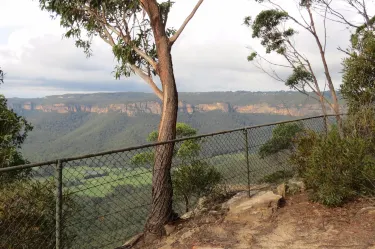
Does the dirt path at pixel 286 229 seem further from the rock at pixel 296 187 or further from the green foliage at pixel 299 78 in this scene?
the green foliage at pixel 299 78

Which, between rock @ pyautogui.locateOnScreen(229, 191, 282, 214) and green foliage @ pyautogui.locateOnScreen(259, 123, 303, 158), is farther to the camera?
green foliage @ pyautogui.locateOnScreen(259, 123, 303, 158)

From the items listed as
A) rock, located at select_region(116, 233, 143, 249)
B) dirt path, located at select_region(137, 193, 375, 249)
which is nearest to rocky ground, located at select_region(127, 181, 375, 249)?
dirt path, located at select_region(137, 193, 375, 249)

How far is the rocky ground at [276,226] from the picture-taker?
14.8 feet

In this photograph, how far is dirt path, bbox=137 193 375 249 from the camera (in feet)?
14.7

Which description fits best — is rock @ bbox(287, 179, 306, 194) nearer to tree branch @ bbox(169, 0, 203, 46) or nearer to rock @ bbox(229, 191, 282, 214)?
rock @ bbox(229, 191, 282, 214)

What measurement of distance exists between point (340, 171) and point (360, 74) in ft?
16.3

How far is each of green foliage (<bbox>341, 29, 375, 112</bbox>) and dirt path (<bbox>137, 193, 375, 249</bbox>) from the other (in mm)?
4533

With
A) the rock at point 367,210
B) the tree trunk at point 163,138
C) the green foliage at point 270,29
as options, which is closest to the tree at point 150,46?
the tree trunk at point 163,138

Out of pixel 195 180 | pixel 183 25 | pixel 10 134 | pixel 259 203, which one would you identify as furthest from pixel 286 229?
pixel 10 134

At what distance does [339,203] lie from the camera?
541cm

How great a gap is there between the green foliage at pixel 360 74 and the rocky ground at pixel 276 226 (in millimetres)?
4432

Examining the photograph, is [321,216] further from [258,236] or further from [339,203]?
[258,236]

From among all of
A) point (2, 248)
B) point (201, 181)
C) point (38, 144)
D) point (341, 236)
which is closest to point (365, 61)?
point (201, 181)

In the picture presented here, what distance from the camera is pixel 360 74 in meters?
9.22
